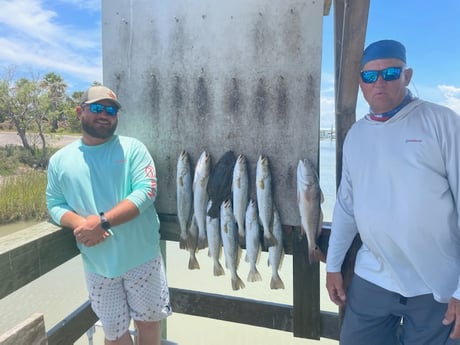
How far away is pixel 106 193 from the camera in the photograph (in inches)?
74.3

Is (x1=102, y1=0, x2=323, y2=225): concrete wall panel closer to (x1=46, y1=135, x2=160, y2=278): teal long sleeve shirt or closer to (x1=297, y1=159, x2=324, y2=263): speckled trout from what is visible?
(x1=297, y1=159, x2=324, y2=263): speckled trout

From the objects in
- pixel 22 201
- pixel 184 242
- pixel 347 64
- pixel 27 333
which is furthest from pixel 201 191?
pixel 22 201

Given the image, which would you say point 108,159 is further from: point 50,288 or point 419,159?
point 50,288

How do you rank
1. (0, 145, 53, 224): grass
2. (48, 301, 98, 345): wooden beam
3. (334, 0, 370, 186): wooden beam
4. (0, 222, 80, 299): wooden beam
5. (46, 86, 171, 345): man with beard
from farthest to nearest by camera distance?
(0, 145, 53, 224): grass, (48, 301, 98, 345): wooden beam, (46, 86, 171, 345): man with beard, (334, 0, 370, 186): wooden beam, (0, 222, 80, 299): wooden beam

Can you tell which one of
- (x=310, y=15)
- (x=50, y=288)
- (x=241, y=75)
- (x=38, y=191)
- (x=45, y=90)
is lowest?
(x=50, y=288)

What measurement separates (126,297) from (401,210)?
1526 millimetres

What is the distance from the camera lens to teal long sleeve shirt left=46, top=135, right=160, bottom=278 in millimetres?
1868

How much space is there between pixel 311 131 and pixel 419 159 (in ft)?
2.53

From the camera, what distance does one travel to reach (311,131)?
80.7 inches

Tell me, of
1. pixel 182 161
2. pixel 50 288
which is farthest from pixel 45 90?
pixel 182 161

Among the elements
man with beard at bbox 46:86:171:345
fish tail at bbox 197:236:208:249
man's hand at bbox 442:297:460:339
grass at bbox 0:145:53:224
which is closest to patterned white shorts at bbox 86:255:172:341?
man with beard at bbox 46:86:171:345

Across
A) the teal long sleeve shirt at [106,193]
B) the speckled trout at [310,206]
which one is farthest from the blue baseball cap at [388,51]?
the teal long sleeve shirt at [106,193]

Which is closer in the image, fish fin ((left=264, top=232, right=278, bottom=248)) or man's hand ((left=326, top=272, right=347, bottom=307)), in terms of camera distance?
man's hand ((left=326, top=272, right=347, bottom=307))

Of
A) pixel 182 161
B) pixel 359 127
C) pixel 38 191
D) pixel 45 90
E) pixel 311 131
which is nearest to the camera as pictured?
pixel 359 127
